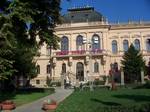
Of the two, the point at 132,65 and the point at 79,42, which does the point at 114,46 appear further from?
the point at 132,65

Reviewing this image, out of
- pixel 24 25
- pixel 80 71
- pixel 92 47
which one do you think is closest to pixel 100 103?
pixel 24 25

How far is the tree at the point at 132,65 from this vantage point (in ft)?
210

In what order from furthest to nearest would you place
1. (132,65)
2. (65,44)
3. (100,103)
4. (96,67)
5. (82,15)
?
(82,15), (65,44), (96,67), (132,65), (100,103)

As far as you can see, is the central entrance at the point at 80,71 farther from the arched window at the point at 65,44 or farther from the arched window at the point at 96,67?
the arched window at the point at 65,44

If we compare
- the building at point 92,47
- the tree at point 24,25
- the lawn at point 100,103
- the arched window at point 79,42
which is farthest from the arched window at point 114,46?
the lawn at point 100,103

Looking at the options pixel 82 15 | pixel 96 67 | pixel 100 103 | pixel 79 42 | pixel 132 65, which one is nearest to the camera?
pixel 100 103

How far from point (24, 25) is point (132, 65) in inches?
1402

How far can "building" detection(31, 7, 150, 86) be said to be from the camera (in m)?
73.2

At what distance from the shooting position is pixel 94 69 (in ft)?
240

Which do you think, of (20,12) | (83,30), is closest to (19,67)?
(20,12)

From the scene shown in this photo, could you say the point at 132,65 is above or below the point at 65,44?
below

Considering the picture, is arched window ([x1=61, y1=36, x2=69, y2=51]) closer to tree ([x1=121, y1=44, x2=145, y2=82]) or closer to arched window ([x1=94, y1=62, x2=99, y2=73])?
arched window ([x1=94, y1=62, x2=99, y2=73])

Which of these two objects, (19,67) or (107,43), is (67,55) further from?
(19,67)

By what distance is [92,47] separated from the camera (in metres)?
Result: 74.0
